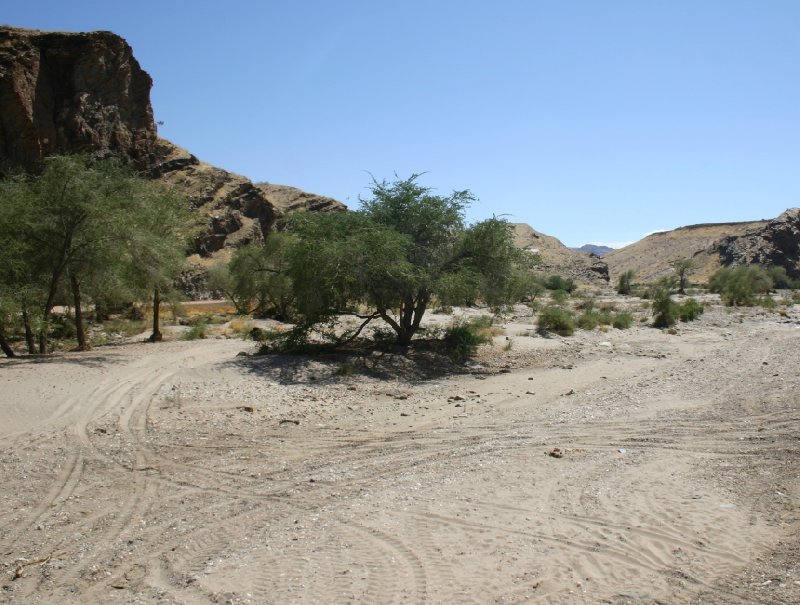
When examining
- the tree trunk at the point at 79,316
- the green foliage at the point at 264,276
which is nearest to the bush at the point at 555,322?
the green foliage at the point at 264,276

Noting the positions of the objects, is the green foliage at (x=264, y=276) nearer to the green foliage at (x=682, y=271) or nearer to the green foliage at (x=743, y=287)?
the green foliage at (x=743, y=287)

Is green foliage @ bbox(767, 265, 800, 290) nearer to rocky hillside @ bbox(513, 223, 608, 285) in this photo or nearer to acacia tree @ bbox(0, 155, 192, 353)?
rocky hillside @ bbox(513, 223, 608, 285)

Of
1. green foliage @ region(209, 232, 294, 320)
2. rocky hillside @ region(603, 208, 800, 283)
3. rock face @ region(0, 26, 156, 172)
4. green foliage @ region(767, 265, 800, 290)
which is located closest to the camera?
green foliage @ region(209, 232, 294, 320)

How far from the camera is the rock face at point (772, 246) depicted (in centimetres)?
8406

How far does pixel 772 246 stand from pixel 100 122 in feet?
268

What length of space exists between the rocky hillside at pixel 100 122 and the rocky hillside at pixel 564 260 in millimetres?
35059

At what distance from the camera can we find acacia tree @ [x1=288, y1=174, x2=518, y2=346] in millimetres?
16844

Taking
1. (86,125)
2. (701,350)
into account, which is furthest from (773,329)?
(86,125)

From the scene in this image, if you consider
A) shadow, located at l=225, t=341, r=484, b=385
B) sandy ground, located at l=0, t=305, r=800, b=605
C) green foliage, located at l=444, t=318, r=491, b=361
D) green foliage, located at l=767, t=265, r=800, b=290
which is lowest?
sandy ground, located at l=0, t=305, r=800, b=605

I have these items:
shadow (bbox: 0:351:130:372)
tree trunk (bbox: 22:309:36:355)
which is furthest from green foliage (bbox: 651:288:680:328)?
tree trunk (bbox: 22:309:36:355)

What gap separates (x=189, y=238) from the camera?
26.2 meters

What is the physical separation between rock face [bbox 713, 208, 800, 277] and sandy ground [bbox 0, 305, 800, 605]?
79145 mm

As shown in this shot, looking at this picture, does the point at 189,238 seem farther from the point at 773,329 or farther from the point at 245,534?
the point at 773,329

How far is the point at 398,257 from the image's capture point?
1689 centimetres
